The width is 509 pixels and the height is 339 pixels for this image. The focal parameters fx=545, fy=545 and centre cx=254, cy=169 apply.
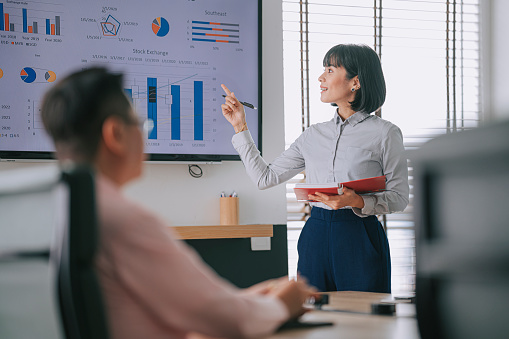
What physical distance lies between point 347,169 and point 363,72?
0.50 meters

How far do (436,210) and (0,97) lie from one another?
2.56 m

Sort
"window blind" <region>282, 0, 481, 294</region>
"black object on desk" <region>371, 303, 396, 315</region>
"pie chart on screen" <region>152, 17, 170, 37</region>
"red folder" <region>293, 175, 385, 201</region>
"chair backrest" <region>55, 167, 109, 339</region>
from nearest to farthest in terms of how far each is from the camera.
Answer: "chair backrest" <region>55, 167, 109, 339</region> < "black object on desk" <region>371, 303, 396, 315</region> < "red folder" <region>293, 175, 385, 201</region> < "pie chart on screen" <region>152, 17, 170, 37</region> < "window blind" <region>282, 0, 481, 294</region>

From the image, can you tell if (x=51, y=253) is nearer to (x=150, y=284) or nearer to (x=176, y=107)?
(x=150, y=284)

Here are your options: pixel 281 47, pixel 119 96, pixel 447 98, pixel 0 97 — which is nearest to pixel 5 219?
pixel 119 96

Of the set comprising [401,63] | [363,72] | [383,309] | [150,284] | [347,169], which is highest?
[401,63]

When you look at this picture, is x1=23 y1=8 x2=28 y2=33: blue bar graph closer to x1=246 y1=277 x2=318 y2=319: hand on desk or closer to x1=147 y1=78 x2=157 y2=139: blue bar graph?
x1=147 y1=78 x2=157 y2=139: blue bar graph

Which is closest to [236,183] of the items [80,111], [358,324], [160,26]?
[160,26]

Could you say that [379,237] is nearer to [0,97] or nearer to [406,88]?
[406,88]

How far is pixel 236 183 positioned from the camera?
3.30 meters

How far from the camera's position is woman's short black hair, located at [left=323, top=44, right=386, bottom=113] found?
8.90ft

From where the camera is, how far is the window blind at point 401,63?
3.62 metres

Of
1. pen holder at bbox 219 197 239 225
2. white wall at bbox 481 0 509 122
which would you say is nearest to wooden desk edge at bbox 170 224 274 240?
pen holder at bbox 219 197 239 225

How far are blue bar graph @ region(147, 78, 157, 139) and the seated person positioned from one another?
2.12m

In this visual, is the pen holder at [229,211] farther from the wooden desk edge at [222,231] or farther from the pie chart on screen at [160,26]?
the pie chart on screen at [160,26]
